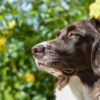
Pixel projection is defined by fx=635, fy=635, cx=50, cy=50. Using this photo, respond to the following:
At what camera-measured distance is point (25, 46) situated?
20.5 feet

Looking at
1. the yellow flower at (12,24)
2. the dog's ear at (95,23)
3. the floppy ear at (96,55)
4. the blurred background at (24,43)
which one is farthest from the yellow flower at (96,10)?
the yellow flower at (12,24)

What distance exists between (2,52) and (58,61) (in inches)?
97.4

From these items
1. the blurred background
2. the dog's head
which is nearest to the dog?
the dog's head

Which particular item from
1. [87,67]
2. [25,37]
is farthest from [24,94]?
[87,67]

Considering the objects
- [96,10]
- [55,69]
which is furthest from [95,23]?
[55,69]

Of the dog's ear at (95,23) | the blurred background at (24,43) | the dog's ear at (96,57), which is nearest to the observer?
the dog's ear at (96,57)

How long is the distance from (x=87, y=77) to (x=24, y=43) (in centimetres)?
247

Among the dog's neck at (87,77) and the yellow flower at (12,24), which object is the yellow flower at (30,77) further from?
the dog's neck at (87,77)

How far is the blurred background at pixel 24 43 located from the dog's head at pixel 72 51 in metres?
2.28

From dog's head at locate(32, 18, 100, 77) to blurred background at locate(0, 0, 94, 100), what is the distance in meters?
2.28

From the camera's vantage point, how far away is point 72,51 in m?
3.83

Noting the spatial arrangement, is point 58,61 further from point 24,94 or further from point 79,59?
point 24,94

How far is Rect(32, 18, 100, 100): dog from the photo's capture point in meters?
3.76

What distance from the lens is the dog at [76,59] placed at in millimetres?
3764
